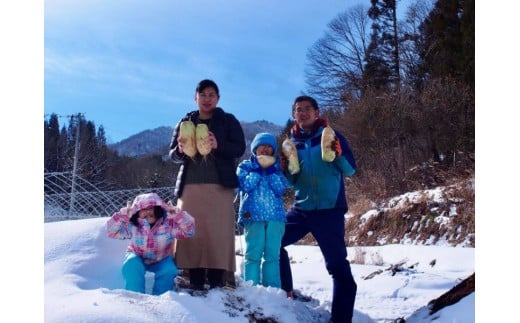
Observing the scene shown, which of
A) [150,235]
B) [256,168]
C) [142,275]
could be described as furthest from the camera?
[256,168]

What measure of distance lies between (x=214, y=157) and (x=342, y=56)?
23834 mm

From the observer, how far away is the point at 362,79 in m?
25.1

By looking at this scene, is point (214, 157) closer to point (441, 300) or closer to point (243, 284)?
point (243, 284)

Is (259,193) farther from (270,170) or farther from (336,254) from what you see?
(336,254)

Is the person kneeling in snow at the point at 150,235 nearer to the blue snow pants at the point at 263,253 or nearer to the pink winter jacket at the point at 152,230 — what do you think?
the pink winter jacket at the point at 152,230

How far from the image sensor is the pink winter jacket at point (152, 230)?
3564 mm

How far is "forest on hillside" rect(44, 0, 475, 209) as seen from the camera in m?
14.0

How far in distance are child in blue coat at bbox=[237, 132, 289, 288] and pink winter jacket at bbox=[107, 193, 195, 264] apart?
571mm

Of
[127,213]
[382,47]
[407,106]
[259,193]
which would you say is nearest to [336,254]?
[259,193]

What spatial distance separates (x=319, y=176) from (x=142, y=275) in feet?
5.12

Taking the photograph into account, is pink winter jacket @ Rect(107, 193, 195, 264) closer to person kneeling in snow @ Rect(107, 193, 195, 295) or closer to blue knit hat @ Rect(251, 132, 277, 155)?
person kneeling in snow @ Rect(107, 193, 195, 295)

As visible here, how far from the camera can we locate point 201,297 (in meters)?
3.20

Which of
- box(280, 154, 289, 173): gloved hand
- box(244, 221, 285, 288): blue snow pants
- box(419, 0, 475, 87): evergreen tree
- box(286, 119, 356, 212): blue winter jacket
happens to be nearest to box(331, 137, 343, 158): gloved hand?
box(286, 119, 356, 212): blue winter jacket

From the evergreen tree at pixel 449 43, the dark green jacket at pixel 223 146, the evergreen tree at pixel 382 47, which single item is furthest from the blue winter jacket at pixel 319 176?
the evergreen tree at pixel 382 47
